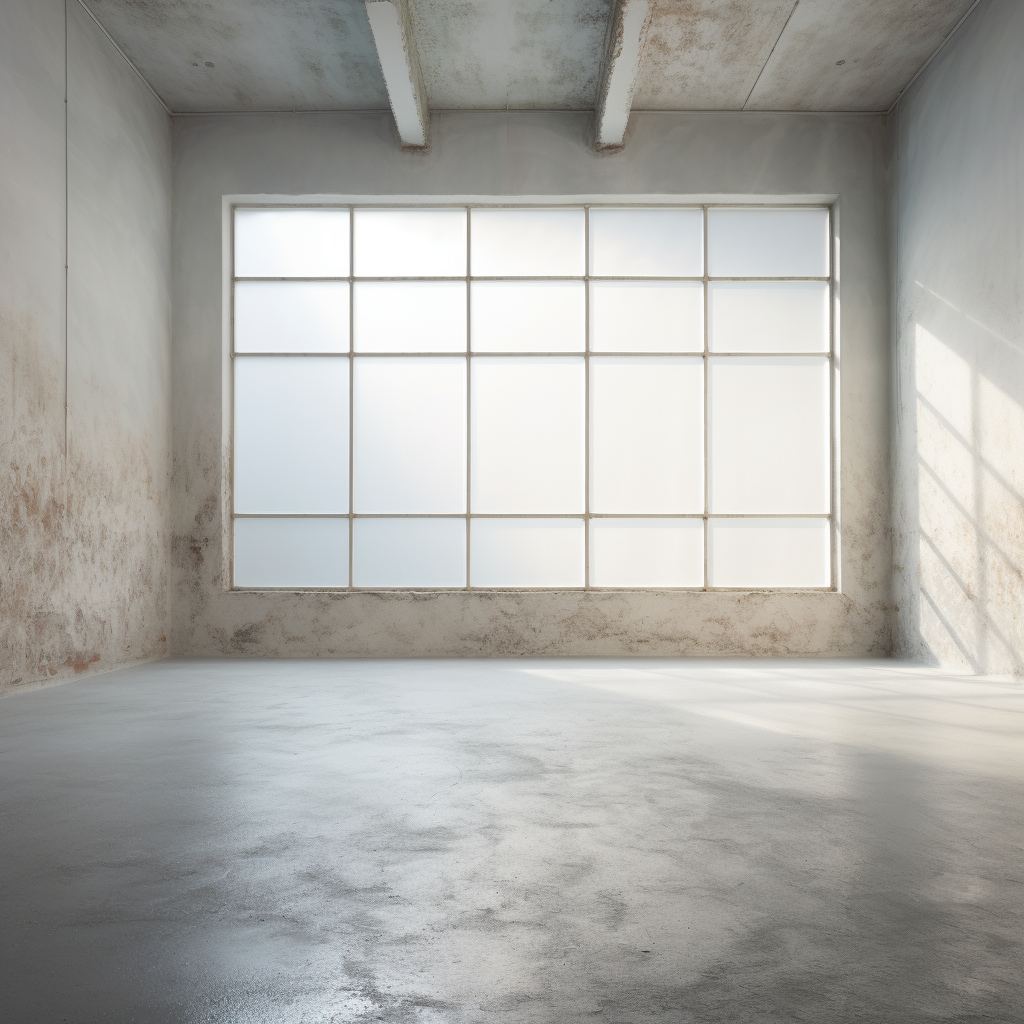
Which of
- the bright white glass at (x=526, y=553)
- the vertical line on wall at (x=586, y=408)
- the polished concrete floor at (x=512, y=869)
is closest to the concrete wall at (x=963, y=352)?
the polished concrete floor at (x=512, y=869)

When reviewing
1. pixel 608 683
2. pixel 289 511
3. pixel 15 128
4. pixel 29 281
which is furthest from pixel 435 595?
pixel 15 128

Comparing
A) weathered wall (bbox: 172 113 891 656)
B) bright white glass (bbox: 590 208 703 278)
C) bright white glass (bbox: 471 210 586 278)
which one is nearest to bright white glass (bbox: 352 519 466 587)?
weathered wall (bbox: 172 113 891 656)

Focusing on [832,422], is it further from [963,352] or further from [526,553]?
[526,553]

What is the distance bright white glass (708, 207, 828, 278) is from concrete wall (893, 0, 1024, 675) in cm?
114

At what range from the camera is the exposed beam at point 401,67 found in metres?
10.1

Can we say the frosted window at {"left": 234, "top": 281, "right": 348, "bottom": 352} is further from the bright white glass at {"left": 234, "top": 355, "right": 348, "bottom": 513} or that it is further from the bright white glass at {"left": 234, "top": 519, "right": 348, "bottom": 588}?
the bright white glass at {"left": 234, "top": 519, "right": 348, "bottom": 588}

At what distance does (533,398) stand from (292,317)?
12.6ft

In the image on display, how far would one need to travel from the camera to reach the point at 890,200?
12.6 metres

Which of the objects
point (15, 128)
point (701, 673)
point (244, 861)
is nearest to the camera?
point (244, 861)

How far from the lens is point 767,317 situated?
42.4 ft

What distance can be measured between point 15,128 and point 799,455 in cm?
1068

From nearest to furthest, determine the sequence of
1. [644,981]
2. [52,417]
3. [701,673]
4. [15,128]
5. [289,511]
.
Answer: [644,981] < [15,128] < [52,417] < [701,673] < [289,511]

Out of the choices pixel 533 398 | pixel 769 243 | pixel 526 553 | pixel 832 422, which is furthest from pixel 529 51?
pixel 526 553

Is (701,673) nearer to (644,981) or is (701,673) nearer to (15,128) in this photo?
(644,981)
